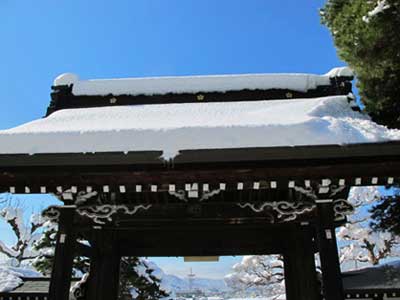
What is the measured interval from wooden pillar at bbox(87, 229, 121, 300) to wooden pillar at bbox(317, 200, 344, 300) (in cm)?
376

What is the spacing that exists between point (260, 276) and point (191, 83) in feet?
47.1

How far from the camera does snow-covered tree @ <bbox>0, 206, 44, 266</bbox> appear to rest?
16766 mm

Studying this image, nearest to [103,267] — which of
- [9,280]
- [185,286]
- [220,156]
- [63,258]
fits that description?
[63,258]

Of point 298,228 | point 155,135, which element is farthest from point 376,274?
point 155,135

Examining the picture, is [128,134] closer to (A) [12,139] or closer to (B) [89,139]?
(B) [89,139]

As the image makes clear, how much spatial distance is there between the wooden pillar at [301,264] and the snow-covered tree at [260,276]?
11.3m

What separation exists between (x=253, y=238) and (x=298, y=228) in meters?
0.89

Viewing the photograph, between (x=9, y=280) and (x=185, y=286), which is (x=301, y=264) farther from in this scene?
(x=185, y=286)

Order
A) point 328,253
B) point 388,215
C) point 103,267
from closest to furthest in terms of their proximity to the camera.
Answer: point 328,253 → point 103,267 → point 388,215

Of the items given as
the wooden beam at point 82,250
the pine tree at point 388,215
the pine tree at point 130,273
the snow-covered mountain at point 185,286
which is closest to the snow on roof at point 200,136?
the wooden beam at point 82,250

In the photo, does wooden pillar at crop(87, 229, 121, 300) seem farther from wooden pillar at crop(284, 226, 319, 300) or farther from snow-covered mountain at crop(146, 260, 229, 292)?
snow-covered mountain at crop(146, 260, 229, 292)

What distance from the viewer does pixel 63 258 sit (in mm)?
4895

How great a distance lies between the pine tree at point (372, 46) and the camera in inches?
251

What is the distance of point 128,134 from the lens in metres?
4.52
